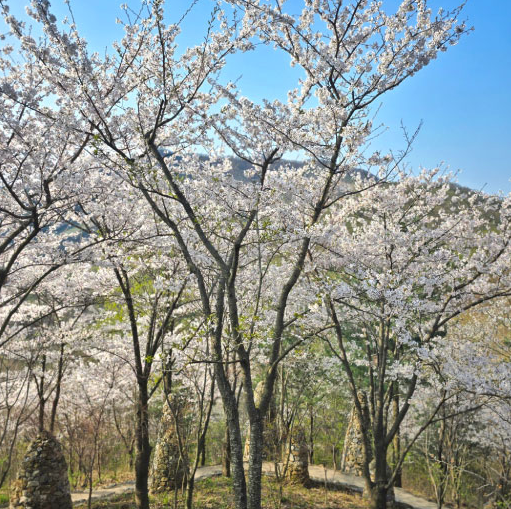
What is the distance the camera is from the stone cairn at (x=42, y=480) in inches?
270

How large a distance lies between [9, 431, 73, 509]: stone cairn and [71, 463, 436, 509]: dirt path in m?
2.78

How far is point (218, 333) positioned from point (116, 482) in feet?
32.1

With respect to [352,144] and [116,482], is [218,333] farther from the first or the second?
[116,482]

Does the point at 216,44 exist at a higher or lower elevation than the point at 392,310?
higher

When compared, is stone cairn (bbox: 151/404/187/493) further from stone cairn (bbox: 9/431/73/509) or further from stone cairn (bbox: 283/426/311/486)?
stone cairn (bbox: 283/426/311/486)

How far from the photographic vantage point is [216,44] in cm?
496

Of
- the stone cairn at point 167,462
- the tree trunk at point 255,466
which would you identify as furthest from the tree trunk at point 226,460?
the tree trunk at point 255,466

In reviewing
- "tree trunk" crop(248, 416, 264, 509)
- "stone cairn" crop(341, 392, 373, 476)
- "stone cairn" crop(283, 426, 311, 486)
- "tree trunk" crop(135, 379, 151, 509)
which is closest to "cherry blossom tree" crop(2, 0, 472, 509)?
"tree trunk" crop(248, 416, 264, 509)

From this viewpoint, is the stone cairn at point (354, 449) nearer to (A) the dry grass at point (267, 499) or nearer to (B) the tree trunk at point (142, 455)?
(A) the dry grass at point (267, 499)

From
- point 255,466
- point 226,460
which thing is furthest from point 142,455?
point 226,460

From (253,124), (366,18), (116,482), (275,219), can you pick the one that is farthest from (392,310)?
(116,482)

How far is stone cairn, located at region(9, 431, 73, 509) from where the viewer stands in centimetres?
686

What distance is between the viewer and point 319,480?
11.0 meters

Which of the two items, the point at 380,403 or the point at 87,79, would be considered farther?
the point at 380,403
